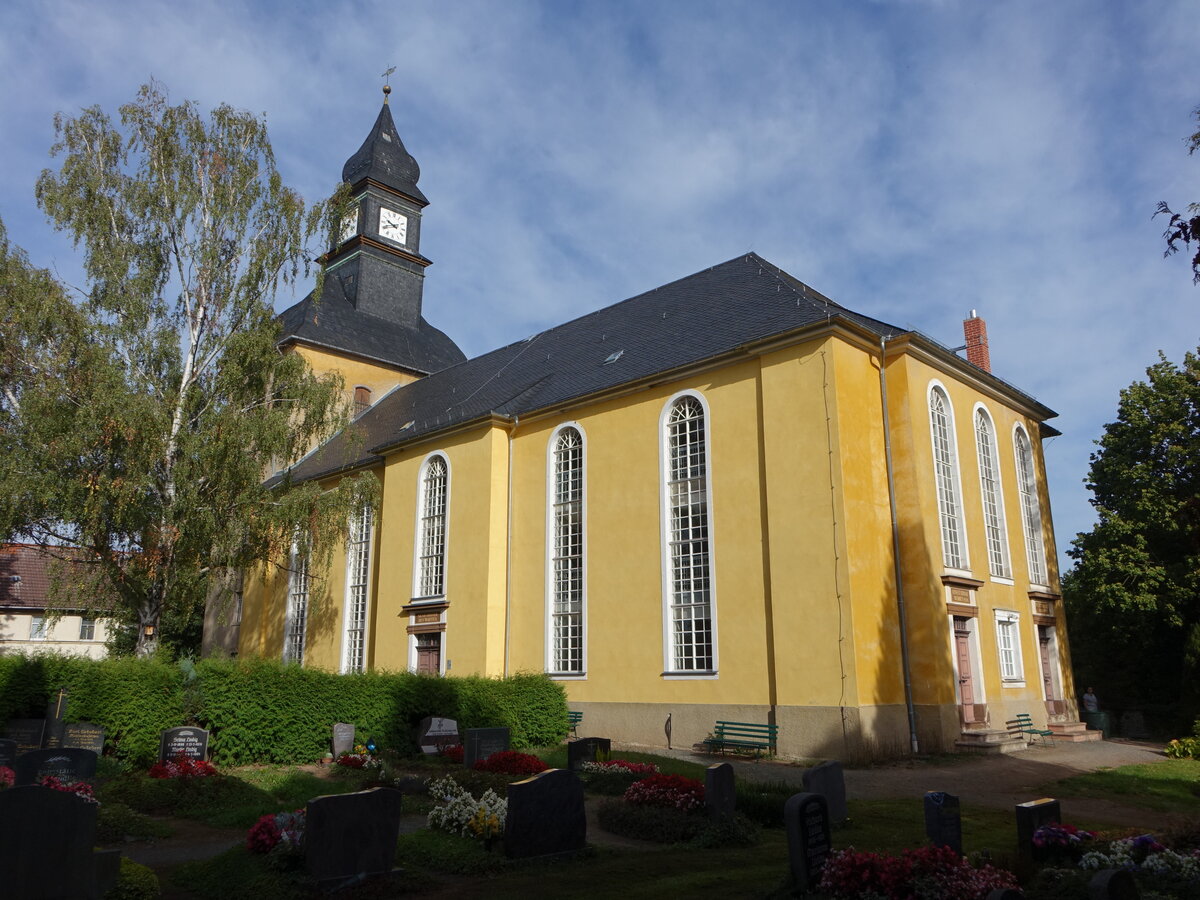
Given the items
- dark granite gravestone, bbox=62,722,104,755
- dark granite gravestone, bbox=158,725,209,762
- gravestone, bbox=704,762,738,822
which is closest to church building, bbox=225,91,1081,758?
gravestone, bbox=704,762,738,822

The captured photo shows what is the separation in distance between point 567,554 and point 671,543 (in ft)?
10.5

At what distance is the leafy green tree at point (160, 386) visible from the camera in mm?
18656

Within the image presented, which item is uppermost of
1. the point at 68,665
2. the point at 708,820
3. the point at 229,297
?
the point at 229,297

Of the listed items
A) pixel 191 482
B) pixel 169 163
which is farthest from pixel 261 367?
pixel 169 163

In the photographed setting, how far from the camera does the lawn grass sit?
12945 mm

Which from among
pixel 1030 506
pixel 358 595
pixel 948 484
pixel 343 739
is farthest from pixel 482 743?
pixel 1030 506

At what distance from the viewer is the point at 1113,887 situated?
5707 mm

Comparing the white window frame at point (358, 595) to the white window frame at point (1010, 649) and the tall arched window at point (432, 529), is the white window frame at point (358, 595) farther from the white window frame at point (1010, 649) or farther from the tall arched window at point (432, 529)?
the white window frame at point (1010, 649)

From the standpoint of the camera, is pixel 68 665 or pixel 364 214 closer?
pixel 68 665

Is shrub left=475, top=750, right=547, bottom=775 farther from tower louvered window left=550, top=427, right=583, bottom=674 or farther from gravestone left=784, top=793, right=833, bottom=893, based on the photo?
gravestone left=784, top=793, right=833, bottom=893

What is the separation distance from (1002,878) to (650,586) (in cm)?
1337

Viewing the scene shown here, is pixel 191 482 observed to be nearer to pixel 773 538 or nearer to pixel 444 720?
pixel 444 720

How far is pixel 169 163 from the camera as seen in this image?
2161 cm

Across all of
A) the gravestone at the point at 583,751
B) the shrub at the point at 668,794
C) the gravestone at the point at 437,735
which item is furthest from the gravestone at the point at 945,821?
the gravestone at the point at 437,735
